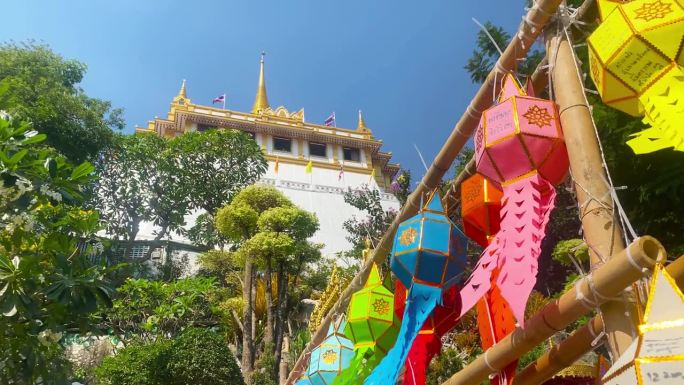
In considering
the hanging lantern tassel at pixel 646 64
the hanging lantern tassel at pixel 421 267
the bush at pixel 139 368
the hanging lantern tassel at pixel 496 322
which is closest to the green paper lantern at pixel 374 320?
the hanging lantern tassel at pixel 421 267

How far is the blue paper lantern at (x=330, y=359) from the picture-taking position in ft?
14.3

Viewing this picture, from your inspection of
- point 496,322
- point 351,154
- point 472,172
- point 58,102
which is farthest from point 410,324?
point 351,154

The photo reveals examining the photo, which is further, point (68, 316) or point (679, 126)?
point (68, 316)

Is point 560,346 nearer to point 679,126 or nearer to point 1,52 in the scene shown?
point 679,126

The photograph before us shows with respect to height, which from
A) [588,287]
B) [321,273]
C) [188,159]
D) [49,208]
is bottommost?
[588,287]

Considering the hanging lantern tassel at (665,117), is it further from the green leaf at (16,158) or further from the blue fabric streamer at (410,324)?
the green leaf at (16,158)

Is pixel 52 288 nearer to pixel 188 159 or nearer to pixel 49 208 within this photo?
pixel 49 208

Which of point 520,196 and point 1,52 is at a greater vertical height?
point 1,52

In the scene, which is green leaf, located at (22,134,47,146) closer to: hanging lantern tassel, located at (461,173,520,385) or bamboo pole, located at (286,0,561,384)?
bamboo pole, located at (286,0,561,384)

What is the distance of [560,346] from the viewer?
2266 millimetres

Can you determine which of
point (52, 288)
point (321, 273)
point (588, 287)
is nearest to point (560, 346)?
point (588, 287)

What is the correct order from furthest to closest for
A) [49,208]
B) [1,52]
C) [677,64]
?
[1,52], [49,208], [677,64]

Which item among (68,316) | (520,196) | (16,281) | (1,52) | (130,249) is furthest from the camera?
(130,249)

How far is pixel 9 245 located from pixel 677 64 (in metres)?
4.72
